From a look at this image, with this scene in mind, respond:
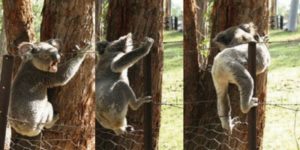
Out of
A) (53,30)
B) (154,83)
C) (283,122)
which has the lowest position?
(283,122)

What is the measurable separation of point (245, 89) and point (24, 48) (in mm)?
2225

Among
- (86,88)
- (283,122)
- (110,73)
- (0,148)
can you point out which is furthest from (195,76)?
(283,122)

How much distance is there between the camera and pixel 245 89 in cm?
677

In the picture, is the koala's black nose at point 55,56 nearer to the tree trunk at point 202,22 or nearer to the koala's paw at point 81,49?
the koala's paw at point 81,49

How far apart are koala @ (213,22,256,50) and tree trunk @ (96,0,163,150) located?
39.6 inches

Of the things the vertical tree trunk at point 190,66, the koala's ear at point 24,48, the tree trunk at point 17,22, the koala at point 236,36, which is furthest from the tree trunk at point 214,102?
the tree trunk at point 17,22

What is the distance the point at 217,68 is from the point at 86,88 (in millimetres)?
1529

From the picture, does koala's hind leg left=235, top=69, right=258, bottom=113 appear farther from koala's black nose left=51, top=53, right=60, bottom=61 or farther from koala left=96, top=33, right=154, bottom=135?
koala's black nose left=51, top=53, right=60, bottom=61

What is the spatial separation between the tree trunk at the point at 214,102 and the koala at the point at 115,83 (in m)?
0.84

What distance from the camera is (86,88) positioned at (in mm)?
6523

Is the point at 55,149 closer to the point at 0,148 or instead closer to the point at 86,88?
the point at 86,88

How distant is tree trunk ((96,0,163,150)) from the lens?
8.48 metres

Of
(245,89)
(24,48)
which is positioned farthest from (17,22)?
(245,89)

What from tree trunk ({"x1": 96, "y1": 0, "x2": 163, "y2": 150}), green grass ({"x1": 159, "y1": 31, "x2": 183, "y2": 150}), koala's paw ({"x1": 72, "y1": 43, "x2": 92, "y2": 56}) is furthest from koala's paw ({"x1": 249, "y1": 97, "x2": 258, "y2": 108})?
tree trunk ({"x1": 96, "y1": 0, "x2": 163, "y2": 150})
